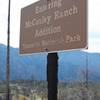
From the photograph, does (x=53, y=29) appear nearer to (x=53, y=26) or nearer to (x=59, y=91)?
(x=53, y=26)

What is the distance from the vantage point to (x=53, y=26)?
258 inches

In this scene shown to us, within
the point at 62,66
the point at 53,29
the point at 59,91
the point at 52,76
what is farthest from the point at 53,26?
the point at 62,66

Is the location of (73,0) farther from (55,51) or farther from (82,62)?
(82,62)

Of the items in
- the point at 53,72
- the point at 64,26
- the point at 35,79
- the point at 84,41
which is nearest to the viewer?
the point at 84,41

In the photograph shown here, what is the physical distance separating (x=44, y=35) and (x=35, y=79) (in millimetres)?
8989

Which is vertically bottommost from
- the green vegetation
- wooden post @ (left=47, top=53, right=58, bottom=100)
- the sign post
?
the green vegetation

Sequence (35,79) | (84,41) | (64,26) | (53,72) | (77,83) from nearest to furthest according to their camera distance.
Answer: (84,41), (64,26), (53,72), (77,83), (35,79)

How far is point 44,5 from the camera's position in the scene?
6879mm

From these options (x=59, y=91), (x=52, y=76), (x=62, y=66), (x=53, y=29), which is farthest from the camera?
(x=62, y=66)

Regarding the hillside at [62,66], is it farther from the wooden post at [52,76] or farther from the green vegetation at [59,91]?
the wooden post at [52,76]

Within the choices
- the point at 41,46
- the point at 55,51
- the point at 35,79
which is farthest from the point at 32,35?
the point at 35,79

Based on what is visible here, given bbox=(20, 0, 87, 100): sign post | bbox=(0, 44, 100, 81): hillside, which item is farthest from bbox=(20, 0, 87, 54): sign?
bbox=(0, 44, 100, 81): hillside

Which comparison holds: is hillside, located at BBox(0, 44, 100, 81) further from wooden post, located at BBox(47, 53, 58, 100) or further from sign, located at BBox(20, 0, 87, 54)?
wooden post, located at BBox(47, 53, 58, 100)

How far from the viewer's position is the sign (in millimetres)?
5941
